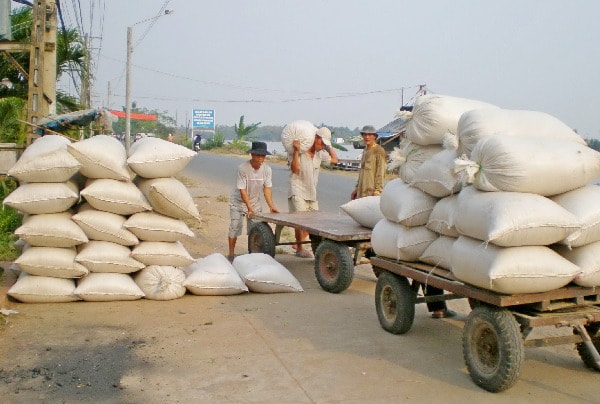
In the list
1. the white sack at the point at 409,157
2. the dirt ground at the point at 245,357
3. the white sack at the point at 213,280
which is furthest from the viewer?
the white sack at the point at 213,280

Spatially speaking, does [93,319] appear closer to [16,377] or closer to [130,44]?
[16,377]

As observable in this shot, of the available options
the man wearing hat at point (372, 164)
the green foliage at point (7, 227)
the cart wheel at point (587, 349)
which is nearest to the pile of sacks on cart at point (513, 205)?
the cart wheel at point (587, 349)

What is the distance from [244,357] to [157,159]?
7.68ft

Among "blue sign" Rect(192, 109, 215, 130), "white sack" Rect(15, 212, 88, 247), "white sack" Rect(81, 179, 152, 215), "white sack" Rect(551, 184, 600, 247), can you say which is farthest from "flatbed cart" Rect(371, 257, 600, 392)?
"blue sign" Rect(192, 109, 215, 130)

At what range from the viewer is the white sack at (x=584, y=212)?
4.10 m

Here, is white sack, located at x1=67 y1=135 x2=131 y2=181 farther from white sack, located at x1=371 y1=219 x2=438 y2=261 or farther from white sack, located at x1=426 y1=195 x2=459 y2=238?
white sack, located at x1=426 y1=195 x2=459 y2=238

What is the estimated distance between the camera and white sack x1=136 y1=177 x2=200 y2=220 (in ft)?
20.8

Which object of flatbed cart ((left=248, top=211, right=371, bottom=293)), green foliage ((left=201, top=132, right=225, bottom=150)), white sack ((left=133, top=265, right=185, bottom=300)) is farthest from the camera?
green foliage ((left=201, top=132, right=225, bottom=150))

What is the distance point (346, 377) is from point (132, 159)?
3099 millimetres

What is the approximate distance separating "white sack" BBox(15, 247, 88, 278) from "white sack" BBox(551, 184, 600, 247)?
4345mm

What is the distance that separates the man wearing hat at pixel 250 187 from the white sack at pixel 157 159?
6.65 ft

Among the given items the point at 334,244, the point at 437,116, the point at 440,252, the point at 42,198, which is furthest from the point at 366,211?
the point at 42,198

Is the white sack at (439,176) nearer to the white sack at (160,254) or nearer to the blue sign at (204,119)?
the white sack at (160,254)

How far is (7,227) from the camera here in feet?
33.1
